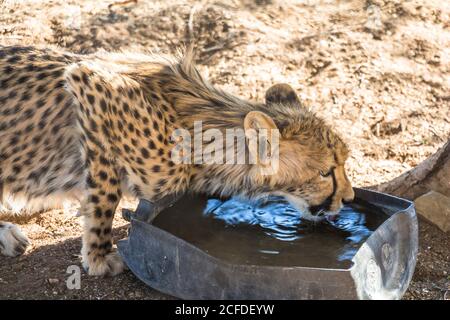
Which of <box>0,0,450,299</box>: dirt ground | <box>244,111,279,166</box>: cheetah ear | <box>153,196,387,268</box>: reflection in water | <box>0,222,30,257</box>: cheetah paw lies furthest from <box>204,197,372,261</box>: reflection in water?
<box>0,222,30,257</box>: cheetah paw

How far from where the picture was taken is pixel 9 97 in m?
3.59

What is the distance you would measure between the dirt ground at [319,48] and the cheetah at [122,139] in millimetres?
803

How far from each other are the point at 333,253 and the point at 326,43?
2610 mm

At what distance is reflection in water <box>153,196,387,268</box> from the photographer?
336cm

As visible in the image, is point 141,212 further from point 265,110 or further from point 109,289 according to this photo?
point 265,110

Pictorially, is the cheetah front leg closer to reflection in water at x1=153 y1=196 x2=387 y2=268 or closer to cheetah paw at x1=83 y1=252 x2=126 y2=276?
cheetah paw at x1=83 y1=252 x2=126 y2=276

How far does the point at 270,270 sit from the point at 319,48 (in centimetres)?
306

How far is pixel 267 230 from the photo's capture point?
3.70 metres

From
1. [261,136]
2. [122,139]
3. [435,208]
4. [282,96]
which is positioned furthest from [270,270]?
[435,208]

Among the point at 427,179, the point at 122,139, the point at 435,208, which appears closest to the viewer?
the point at 122,139

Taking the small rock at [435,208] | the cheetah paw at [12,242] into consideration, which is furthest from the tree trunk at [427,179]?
the cheetah paw at [12,242]

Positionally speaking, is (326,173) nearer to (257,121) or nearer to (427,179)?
(257,121)

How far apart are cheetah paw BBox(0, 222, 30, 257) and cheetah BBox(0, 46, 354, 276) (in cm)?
24
